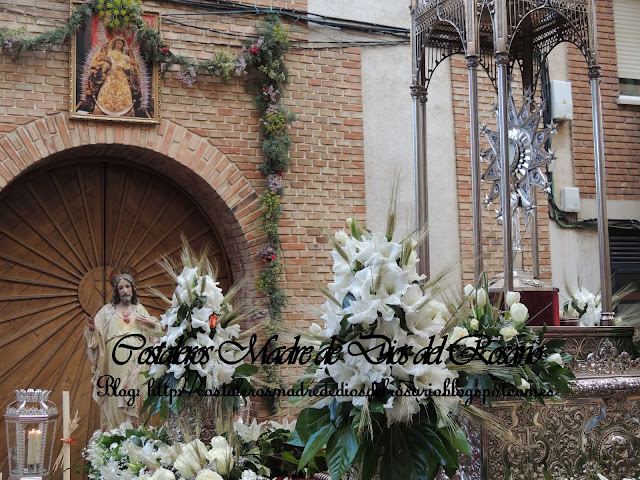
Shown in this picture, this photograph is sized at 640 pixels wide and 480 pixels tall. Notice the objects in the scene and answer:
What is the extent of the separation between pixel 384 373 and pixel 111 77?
525cm

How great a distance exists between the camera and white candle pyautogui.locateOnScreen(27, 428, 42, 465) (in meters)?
4.49

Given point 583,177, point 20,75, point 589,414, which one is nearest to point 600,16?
point 583,177

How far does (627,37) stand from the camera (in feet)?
28.7

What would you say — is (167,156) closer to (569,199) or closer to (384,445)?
(569,199)

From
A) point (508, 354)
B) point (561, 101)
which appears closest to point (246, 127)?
point (561, 101)

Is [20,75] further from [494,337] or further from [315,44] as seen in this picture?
[494,337]

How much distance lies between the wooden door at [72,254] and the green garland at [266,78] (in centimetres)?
65

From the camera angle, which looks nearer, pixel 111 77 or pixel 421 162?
pixel 421 162

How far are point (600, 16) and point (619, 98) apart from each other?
2.92ft

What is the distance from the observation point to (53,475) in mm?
6426

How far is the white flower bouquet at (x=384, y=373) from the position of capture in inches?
84.4

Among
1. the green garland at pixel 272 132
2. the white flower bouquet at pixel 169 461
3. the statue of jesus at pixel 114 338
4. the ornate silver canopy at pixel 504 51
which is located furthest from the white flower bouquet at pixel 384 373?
the green garland at pixel 272 132

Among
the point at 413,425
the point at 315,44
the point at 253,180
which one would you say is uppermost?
the point at 315,44

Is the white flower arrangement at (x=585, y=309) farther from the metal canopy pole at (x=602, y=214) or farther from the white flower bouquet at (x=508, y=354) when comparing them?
the white flower bouquet at (x=508, y=354)
